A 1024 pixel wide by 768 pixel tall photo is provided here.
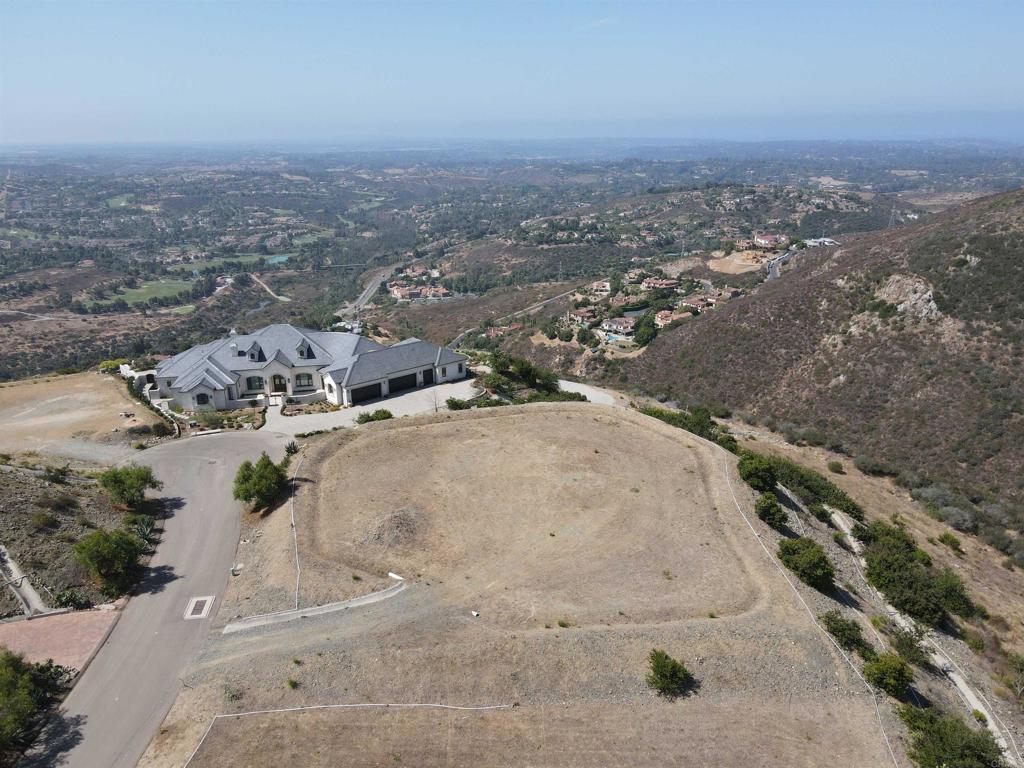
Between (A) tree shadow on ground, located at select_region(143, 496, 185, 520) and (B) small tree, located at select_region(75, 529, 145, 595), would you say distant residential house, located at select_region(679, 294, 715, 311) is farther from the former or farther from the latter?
(B) small tree, located at select_region(75, 529, 145, 595)

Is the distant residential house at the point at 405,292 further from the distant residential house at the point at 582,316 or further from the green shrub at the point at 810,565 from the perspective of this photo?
the green shrub at the point at 810,565

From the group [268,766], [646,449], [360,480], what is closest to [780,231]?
[646,449]

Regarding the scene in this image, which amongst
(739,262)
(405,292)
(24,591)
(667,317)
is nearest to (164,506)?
(24,591)

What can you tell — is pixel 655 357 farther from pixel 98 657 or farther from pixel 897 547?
pixel 98 657

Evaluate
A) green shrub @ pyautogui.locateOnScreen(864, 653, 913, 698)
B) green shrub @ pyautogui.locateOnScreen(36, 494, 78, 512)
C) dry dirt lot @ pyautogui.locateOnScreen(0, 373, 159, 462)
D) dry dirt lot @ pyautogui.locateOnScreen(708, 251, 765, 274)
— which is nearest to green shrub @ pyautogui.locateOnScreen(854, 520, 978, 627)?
green shrub @ pyautogui.locateOnScreen(864, 653, 913, 698)

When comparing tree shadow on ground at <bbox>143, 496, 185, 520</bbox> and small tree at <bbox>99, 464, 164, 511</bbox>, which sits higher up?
small tree at <bbox>99, 464, 164, 511</bbox>

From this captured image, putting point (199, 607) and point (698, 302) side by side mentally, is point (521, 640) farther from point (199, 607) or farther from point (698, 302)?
point (698, 302)

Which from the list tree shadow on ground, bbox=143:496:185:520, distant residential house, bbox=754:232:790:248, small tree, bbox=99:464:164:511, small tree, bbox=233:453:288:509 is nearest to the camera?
small tree, bbox=99:464:164:511
